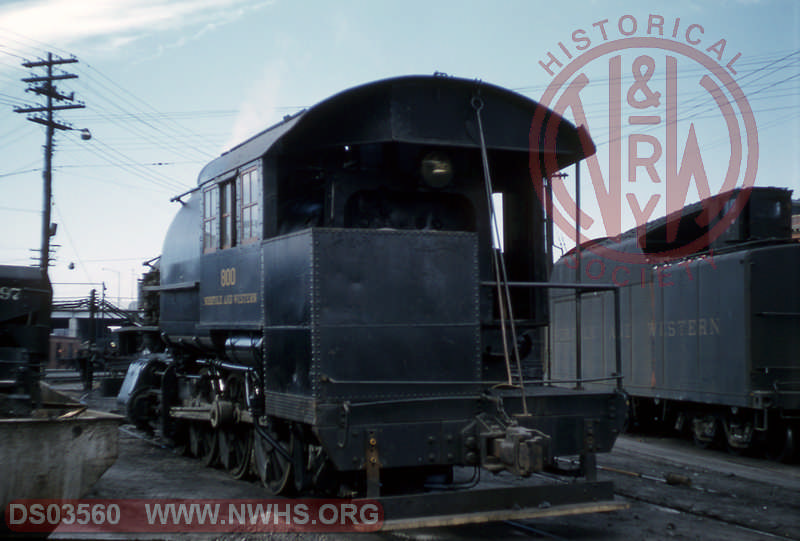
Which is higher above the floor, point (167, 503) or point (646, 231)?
point (646, 231)

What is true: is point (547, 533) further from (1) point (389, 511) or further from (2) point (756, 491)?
(2) point (756, 491)

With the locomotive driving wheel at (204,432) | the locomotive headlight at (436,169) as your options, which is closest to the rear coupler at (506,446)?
the locomotive headlight at (436,169)

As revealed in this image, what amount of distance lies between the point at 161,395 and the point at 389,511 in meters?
6.86

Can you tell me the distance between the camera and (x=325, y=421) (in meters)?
5.91

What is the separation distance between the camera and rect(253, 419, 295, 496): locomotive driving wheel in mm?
7564

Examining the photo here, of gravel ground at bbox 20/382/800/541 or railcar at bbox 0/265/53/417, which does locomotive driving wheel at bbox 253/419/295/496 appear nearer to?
gravel ground at bbox 20/382/800/541

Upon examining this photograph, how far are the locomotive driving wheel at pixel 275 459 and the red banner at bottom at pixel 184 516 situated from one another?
0.23 meters

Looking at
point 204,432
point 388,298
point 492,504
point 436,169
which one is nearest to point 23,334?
point 204,432

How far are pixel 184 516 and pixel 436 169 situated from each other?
4.12 metres

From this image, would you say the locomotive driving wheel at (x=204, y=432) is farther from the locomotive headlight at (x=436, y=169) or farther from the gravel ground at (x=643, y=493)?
the locomotive headlight at (x=436, y=169)

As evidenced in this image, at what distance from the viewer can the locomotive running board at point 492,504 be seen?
18.2 feet

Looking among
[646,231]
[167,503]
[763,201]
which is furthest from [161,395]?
[763,201]

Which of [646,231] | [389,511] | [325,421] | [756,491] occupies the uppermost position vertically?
[646,231]

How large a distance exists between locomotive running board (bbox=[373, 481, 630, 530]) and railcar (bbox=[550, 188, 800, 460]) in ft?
12.6
